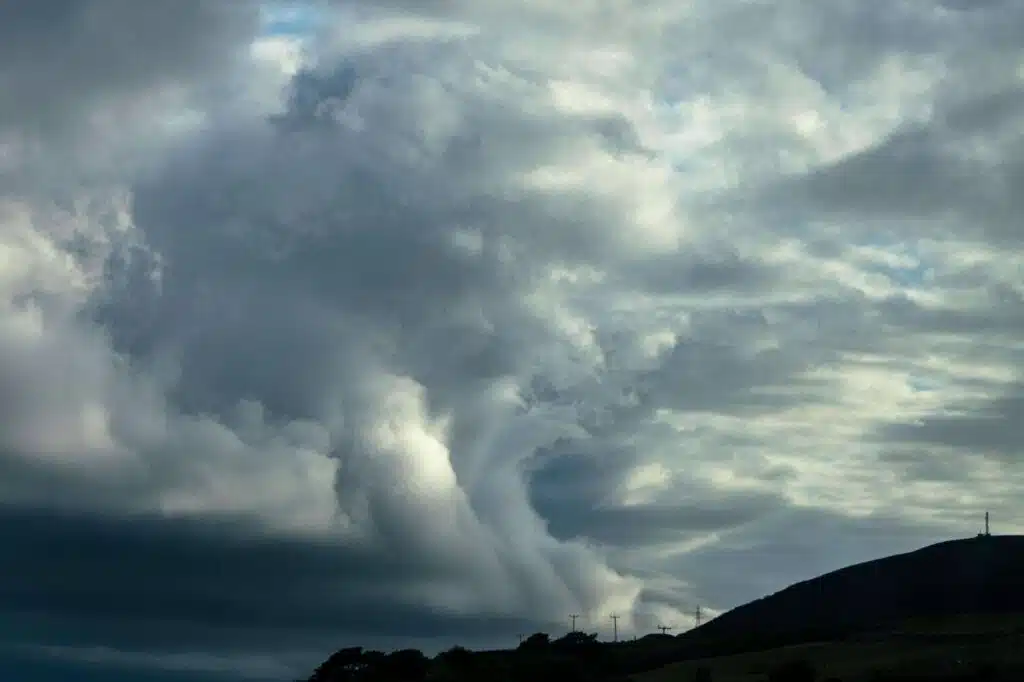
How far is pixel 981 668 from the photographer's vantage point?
17825cm

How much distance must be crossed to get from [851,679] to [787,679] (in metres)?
8.53

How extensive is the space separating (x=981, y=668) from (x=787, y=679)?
Result: 28.0 metres

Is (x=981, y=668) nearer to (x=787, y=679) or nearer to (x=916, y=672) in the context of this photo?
(x=916, y=672)

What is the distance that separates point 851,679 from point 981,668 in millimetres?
20776

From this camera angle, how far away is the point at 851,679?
637 feet

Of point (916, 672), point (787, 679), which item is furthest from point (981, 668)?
point (787, 679)

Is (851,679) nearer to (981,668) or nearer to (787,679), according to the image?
(787,679)

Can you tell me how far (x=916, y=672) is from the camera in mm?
187375

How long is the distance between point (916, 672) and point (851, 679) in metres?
9.97

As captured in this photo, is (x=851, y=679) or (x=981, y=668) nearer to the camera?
(x=981, y=668)

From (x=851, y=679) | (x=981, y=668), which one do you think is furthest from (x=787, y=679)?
(x=981, y=668)

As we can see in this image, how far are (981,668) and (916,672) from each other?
10969 mm
